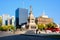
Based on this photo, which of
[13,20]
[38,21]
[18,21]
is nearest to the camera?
[38,21]

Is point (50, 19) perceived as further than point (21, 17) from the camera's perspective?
No

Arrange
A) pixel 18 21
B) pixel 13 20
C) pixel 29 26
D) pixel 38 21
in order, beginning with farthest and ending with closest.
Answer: pixel 13 20 → pixel 18 21 → pixel 38 21 → pixel 29 26

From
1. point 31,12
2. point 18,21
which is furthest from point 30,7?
point 18,21

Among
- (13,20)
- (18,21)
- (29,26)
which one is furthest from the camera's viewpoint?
(13,20)

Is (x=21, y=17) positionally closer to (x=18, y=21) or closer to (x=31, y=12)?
(x=18, y=21)

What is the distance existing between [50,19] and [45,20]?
5.43 m

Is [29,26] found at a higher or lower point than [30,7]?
lower

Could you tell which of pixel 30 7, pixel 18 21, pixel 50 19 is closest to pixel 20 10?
pixel 18 21

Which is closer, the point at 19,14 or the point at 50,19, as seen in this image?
the point at 50,19

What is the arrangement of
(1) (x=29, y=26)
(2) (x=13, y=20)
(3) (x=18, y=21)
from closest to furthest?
(1) (x=29, y=26) < (3) (x=18, y=21) < (2) (x=13, y=20)

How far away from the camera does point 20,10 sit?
197 m

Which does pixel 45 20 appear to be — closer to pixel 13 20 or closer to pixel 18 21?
pixel 18 21

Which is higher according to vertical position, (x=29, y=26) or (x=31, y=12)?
(x=31, y=12)

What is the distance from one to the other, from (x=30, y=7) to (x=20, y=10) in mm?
112106
